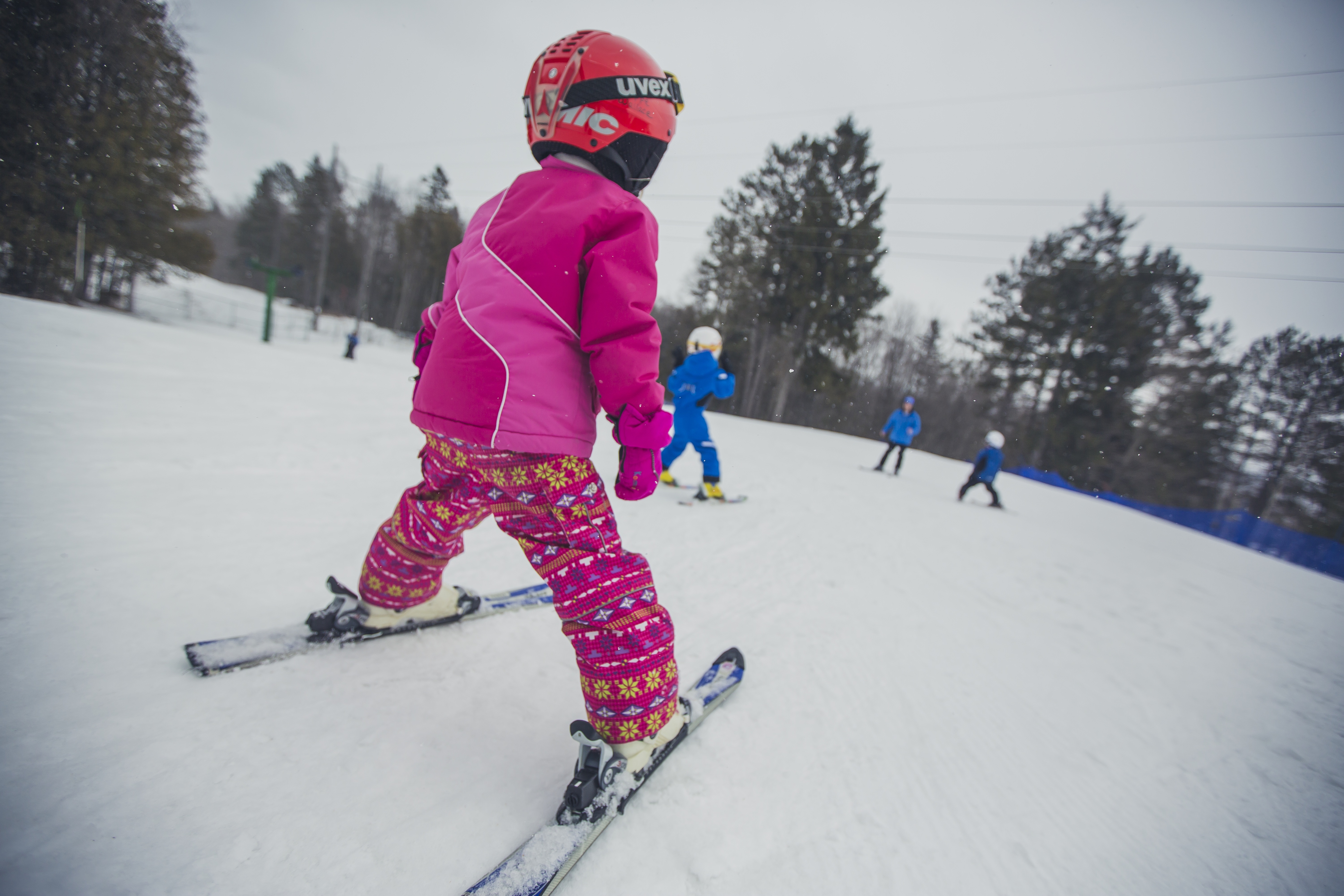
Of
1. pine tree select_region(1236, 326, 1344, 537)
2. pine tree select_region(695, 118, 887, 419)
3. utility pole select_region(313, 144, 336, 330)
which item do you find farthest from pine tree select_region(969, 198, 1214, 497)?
utility pole select_region(313, 144, 336, 330)

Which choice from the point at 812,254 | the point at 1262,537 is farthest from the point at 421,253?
the point at 1262,537

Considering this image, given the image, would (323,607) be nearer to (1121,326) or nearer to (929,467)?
(929,467)

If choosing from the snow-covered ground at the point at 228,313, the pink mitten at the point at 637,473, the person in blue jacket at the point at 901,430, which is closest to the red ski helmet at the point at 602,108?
the pink mitten at the point at 637,473

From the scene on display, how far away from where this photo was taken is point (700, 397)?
4.88m

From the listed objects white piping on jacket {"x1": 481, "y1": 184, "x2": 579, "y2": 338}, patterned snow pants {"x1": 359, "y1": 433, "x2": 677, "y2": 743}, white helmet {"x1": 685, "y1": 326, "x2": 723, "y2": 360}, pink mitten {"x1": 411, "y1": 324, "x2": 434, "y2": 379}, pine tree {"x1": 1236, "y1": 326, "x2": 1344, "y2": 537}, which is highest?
pine tree {"x1": 1236, "y1": 326, "x2": 1344, "y2": 537}

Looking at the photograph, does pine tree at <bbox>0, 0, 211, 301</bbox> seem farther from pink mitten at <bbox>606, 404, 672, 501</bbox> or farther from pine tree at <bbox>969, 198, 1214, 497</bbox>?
pine tree at <bbox>969, 198, 1214, 497</bbox>

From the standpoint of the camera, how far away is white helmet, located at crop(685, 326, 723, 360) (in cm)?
480

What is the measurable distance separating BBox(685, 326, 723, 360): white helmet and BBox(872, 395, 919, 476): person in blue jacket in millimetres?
6263

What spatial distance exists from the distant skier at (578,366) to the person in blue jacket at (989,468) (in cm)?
852

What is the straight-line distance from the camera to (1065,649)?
305 cm

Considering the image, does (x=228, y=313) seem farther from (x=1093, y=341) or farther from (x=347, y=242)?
(x=1093, y=341)

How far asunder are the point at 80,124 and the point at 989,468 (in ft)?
38.8

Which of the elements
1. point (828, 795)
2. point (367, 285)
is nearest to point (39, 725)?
point (828, 795)

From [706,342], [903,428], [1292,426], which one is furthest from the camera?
[1292,426]
